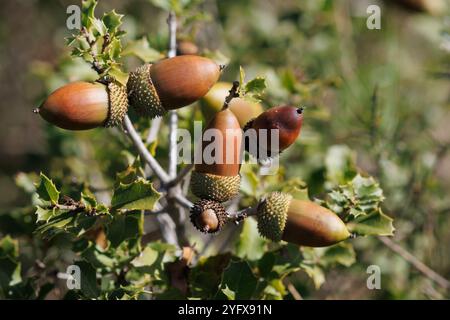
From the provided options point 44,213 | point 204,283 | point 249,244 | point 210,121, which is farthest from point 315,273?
point 44,213

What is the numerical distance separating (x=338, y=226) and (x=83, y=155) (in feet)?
6.05

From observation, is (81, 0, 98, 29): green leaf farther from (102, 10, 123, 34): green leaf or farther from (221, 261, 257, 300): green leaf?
(221, 261, 257, 300): green leaf

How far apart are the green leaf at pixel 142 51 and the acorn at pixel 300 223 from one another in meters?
0.70

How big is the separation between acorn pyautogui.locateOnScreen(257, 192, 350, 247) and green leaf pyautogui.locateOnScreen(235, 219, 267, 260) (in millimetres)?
336

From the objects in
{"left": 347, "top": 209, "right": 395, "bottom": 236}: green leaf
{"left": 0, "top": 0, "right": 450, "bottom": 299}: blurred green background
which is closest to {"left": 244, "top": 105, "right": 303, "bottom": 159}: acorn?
{"left": 347, "top": 209, "right": 395, "bottom": 236}: green leaf

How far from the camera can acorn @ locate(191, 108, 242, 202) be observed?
167 cm

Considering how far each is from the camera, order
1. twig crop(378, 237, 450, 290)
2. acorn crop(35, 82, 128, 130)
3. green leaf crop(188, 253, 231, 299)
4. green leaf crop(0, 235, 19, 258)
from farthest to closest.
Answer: twig crop(378, 237, 450, 290)
green leaf crop(0, 235, 19, 258)
green leaf crop(188, 253, 231, 299)
acorn crop(35, 82, 128, 130)

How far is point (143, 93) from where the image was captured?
5.44 feet

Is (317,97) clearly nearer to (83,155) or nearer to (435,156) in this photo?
(435,156)

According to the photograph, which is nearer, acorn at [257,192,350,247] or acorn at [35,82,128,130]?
acorn at [35,82,128,130]

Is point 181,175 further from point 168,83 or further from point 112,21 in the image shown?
point 112,21

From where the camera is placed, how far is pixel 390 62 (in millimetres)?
3637

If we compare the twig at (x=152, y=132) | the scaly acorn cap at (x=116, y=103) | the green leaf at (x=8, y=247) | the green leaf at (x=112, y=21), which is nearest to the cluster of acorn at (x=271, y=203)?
the scaly acorn cap at (x=116, y=103)
